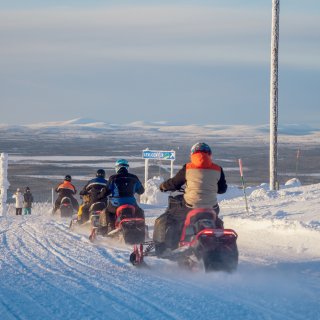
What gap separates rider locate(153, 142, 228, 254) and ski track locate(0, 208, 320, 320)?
490mm

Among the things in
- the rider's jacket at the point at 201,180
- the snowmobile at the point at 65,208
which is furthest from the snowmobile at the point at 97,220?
A: the snowmobile at the point at 65,208

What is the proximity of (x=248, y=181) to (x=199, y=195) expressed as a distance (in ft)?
117

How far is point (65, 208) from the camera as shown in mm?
23328

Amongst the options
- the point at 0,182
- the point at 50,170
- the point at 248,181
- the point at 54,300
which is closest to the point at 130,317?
the point at 54,300

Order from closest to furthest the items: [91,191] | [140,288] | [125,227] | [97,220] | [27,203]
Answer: [140,288] < [125,227] < [97,220] < [91,191] < [27,203]

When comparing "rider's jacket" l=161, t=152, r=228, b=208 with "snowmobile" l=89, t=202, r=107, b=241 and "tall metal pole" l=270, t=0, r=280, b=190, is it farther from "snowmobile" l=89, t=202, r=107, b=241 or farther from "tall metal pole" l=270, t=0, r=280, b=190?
"tall metal pole" l=270, t=0, r=280, b=190

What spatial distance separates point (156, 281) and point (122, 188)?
205 inches

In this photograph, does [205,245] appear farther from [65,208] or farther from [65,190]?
[65,190]

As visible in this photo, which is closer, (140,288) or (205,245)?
(140,288)

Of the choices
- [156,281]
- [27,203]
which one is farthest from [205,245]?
[27,203]

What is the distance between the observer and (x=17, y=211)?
30734 millimetres

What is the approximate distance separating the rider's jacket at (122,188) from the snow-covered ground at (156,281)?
0.79m

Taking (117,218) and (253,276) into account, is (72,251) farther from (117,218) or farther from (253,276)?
(253,276)

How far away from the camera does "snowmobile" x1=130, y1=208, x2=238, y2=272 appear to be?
1003 centimetres
